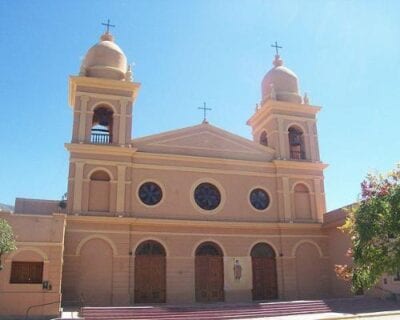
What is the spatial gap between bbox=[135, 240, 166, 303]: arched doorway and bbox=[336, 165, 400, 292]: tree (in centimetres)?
1388

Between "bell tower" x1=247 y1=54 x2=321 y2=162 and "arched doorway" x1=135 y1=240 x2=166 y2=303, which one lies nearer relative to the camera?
"arched doorway" x1=135 y1=240 x2=166 y2=303

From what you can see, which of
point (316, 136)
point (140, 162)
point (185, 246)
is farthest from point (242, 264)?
point (316, 136)

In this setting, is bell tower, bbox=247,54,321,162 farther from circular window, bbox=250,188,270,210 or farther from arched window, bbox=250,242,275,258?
arched window, bbox=250,242,275,258

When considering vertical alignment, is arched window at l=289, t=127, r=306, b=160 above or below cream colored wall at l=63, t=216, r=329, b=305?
above

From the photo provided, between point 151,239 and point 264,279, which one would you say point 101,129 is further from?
point 264,279

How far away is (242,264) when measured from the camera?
2527 centimetres

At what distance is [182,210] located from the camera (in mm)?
25234

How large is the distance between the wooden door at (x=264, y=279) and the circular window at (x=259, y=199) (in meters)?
2.95

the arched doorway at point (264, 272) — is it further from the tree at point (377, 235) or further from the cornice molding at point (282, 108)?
the tree at point (377, 235)

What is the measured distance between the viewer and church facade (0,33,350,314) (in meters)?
23.1

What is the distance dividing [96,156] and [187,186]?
16.9ft

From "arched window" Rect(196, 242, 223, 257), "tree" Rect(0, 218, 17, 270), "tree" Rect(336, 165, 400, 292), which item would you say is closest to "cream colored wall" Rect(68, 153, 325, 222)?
"arched window" Rect(196, 242, 223, 257)

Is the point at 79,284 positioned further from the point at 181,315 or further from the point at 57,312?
the point at 181,315

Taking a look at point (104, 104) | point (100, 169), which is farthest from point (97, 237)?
point (104, 104)
